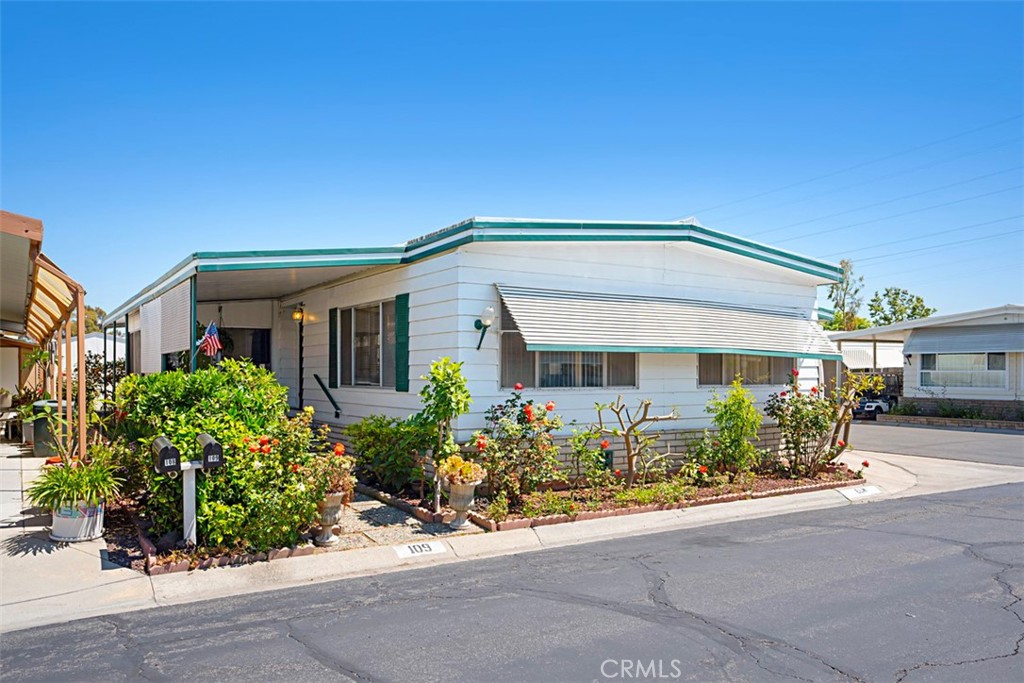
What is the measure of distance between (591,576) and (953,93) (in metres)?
16.1

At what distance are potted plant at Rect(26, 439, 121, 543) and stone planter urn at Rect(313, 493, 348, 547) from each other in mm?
2174

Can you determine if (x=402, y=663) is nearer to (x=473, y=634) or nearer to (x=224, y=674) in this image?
(x=473, y=634)

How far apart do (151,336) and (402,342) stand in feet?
16.8

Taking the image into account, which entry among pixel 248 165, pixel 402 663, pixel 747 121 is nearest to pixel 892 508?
pixel 402 663

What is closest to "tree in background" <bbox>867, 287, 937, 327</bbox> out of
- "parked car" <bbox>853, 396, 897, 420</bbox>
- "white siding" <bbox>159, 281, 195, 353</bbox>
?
"parked car" <bbox>853, 396, 897, 420</bbox>

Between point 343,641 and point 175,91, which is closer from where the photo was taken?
point 343,641

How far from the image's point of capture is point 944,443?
18.6 metres

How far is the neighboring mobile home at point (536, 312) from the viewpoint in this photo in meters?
9.70

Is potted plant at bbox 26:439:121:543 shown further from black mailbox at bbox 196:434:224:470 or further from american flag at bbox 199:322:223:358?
american flag at bbox 199:322:223:358

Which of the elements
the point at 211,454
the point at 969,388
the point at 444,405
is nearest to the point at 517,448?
the point at 444,405

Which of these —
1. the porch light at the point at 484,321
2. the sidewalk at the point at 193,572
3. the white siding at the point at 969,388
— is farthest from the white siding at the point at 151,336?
the white siding at the point at 969,388

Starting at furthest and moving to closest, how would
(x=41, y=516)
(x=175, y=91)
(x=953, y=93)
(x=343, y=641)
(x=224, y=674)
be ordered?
(x=953, y=93) < (x=175, y=91) < (x=41, y=516) < (x=343, y=641) < (x=224, y=674)

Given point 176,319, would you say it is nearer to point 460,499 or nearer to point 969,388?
point 460,499

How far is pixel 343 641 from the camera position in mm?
4938
